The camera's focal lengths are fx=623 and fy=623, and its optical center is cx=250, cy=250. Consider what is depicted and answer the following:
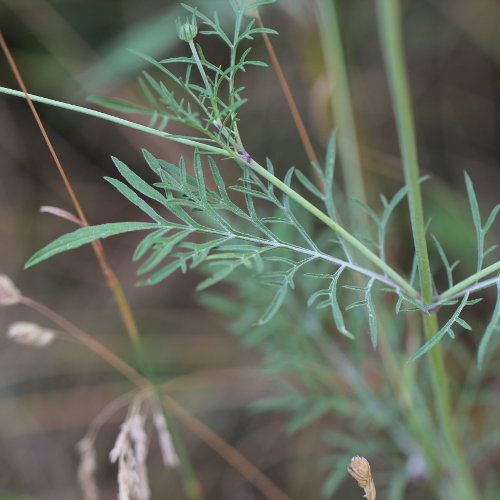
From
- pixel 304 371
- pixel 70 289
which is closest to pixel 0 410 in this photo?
pixel 70 289

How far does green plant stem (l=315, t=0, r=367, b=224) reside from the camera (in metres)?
1.08

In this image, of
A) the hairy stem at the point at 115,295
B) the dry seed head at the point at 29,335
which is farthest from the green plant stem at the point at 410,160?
the dry seed head at the point at 29,335

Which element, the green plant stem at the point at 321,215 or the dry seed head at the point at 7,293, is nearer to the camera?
the green plant stem at the point at 321,215

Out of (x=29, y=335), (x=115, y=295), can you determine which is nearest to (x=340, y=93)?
(x=115, y=295)

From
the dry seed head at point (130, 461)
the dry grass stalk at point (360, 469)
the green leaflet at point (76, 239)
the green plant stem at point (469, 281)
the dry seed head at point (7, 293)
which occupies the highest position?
the green plant stem at point (469, 281)

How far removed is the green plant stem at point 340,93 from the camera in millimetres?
1076

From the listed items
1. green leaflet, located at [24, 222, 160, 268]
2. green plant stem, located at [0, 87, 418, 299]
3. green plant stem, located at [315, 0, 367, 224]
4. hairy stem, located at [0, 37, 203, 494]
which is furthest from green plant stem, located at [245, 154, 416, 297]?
green plant stem, located at [315, 0, 367, 224]

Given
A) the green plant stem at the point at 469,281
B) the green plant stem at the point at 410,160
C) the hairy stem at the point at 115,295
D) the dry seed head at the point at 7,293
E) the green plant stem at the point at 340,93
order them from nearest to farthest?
the green plant stem at the point at 410,160, the green plant stem at the point at 469,281, the hairy stem at the point at 115,295, the dry seed head at the point at 7,293, the green plant stem at the point at 340,93

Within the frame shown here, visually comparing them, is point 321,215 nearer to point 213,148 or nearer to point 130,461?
point 213,148

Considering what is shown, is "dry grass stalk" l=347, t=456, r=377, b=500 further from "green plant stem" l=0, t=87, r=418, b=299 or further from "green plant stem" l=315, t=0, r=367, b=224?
"green plant stem" l=315, t=0, r=367, b=224

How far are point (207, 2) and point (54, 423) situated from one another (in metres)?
1.17

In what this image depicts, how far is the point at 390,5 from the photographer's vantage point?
46 centimetres

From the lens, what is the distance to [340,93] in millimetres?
1186

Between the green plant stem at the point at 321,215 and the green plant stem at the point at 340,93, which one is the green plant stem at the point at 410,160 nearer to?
the green plant stem at the point at 321,215
